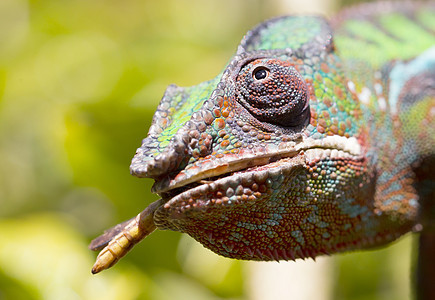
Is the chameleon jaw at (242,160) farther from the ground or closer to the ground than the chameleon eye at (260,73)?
closer to the ground

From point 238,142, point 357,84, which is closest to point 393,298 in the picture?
point 357,84

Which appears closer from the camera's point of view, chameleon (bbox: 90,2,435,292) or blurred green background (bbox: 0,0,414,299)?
chameleon (bbox: 90,2,435,292)

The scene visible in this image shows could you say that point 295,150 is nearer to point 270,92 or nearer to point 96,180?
point 270,92

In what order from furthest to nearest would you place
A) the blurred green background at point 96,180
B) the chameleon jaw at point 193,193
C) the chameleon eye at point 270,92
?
the blurred green background at point 96,180 < the chameleon eye at point 270,92 < the chameleon jaw at point 193,193

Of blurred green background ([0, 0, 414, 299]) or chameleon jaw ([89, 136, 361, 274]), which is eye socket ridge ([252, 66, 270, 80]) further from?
blurred green background ([0, 0, 414, 299])

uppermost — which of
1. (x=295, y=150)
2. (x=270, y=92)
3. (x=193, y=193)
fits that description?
Result: (x=270, y=92)

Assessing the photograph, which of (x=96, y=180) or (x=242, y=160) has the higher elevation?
(x=96, y=180)

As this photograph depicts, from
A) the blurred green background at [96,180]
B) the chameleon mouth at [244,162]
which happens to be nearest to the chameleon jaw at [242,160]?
the chameleon mouth at [244,162]

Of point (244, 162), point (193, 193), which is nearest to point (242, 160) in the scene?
point (244, 162)

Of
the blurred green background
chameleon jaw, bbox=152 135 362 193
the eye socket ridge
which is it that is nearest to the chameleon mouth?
chameleon jaw, bbox=152 135 362 193

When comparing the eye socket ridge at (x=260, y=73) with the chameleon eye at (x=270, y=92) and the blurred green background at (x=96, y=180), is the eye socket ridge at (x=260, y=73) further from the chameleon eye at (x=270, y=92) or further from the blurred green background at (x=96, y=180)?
the blurred green background at (x=96, y=180)
